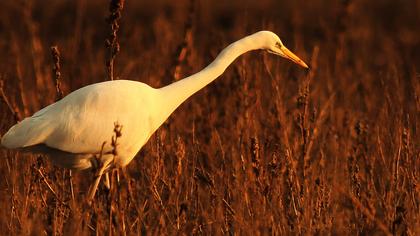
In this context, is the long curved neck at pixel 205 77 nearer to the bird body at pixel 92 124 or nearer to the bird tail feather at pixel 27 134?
the bird body at pixel 92 124

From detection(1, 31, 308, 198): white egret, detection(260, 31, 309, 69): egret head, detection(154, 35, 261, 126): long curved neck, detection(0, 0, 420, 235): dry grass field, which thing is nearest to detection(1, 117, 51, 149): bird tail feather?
detection(1, 31, 308, 198): white egret

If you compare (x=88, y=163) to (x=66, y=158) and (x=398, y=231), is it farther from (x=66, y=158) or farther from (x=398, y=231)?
(x=398, y=231)

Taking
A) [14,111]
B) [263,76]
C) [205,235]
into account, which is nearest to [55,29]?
[263,76]

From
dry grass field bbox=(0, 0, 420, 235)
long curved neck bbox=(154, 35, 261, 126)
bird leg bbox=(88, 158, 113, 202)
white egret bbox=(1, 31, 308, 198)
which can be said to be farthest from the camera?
long curved neck bbox=(154, 35, 261, 126)

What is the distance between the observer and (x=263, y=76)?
7.01 meters

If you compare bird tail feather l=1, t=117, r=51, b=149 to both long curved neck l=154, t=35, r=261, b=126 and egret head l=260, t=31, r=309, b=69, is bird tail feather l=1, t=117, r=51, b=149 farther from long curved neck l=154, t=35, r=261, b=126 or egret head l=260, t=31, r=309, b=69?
egret head l=260, t=31, r=309, b=69

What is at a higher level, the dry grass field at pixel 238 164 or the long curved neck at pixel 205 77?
the long curved neck at pixel 205 77

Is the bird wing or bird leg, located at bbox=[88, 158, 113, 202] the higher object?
the bird wing

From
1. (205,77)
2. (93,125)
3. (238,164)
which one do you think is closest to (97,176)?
(93,125)

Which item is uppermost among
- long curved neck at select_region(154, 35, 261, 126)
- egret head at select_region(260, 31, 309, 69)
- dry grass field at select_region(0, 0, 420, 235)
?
egret head at select_region(260, 31, 309, 69)

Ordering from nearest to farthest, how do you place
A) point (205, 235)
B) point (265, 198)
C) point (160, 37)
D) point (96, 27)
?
point (265, 198), point (205, 235), point (160, 37), point (96, 27)

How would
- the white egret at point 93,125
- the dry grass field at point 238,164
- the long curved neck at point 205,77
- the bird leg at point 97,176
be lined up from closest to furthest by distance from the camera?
the dry grass field at point 238,164
the bird leg at point 97,176
the white egret at point 93,125
the long curved neck at point 205,77

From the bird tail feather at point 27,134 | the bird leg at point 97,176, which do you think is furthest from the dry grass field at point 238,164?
the bird tail feather at point 27,134

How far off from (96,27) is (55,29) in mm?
714
